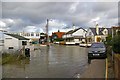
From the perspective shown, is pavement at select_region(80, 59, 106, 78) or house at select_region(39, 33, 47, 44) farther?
house at select_region(39, 33, 47, 44)

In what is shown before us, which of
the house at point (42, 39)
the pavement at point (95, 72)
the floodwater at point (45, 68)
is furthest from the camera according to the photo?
the house at point (42, 39)

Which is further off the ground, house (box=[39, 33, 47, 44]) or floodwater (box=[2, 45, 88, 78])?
house (box=[39, 33, 47, 44])

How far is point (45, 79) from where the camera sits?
40.5 feet

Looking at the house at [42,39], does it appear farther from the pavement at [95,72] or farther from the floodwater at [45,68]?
the pavement at [95,72]

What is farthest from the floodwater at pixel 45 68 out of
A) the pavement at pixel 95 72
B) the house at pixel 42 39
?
the house at pixel 42 39

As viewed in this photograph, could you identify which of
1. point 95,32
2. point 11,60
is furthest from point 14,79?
point 95,32

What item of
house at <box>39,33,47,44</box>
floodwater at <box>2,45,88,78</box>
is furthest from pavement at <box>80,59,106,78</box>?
house at <box>39,33,47,44</box>

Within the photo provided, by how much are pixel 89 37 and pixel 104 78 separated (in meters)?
84.7

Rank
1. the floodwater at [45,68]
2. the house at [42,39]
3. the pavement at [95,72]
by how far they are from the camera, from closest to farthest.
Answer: the pavement at [95,72] < the floodwater at [45,68] < the house at [42,39]

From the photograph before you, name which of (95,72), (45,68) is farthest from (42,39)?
(95,72)

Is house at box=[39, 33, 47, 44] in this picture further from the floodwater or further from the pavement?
the pavement

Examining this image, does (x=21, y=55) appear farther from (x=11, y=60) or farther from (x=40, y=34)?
(x=40, y=34)

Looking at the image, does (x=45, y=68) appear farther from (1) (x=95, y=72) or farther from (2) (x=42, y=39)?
(2) (x=42, y=39)

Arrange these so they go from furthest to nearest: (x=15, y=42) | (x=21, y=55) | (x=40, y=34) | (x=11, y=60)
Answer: (x=40, y=34) < (x=15, y=42) < (x=21, y=55) < (x=11, y=60)
